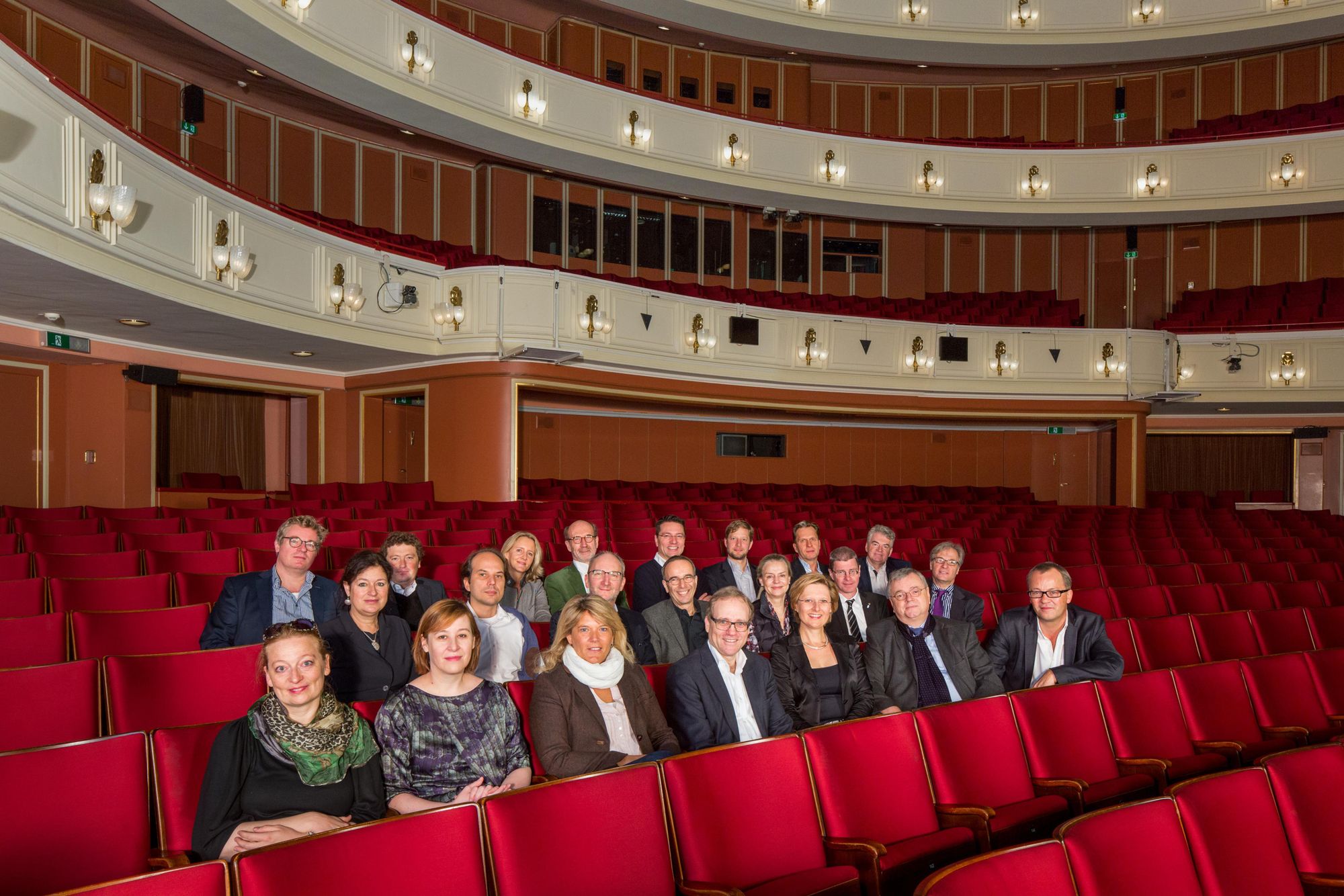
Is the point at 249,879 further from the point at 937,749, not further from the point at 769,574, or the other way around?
the point at 769,574

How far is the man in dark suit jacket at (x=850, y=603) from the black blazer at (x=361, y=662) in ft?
4.95

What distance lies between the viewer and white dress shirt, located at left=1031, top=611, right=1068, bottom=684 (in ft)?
10.4

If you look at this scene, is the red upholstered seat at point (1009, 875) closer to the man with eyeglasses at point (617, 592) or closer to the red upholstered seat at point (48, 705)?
the man with eyeglasses at point (617, 592)

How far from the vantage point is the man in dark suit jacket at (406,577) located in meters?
3.15

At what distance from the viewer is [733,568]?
159 inches

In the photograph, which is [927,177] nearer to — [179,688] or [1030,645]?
[1030,645]

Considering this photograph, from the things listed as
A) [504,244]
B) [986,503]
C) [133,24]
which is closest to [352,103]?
[133,24]

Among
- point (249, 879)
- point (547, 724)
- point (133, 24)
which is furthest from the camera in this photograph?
point (133, 24)

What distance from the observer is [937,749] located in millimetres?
2297

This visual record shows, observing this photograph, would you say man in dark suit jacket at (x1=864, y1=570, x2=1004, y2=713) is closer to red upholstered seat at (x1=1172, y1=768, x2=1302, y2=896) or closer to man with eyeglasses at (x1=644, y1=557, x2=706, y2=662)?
man with eyeglasses at (x1=644, y1=557, x2=706, y2=662)

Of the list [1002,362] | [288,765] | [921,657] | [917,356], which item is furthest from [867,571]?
[1002,362]

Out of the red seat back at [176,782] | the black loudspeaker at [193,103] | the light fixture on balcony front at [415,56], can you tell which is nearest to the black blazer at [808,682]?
the red seat back at [176,782]

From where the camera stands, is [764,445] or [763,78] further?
[763,78]

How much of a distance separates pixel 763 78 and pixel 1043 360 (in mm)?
5785
